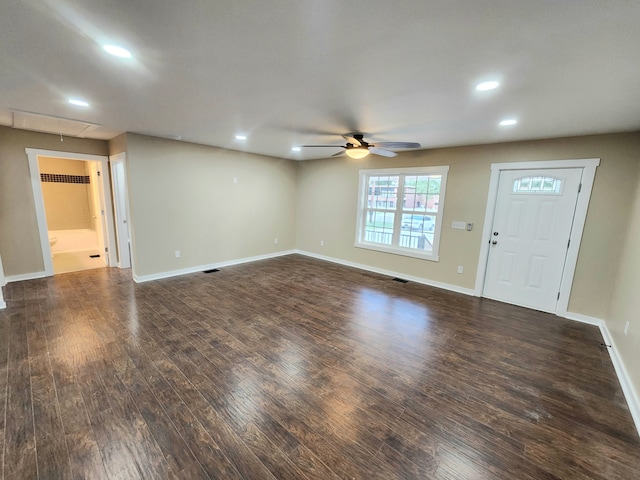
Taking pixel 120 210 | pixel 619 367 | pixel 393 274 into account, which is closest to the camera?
pixel 619 367

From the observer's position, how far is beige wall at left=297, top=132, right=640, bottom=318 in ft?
11.0

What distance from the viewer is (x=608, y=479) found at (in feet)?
5.11

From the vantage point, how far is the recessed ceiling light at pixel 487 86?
2050mm

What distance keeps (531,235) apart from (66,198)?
36.1 ft

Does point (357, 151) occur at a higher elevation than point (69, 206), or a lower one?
higher

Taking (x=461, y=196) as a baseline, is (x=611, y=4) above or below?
above

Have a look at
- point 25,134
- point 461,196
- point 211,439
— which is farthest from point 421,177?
point 25,134

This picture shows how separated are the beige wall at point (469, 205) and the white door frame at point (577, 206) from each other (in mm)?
64

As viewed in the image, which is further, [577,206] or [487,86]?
[577,206]

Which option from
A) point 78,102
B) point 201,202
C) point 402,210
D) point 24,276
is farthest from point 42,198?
point 402,210

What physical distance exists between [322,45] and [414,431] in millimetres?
2667

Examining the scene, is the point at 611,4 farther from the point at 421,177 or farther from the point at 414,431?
the point at 421,177

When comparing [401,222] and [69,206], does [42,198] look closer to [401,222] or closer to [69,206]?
[69,206]

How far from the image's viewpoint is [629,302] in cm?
266
